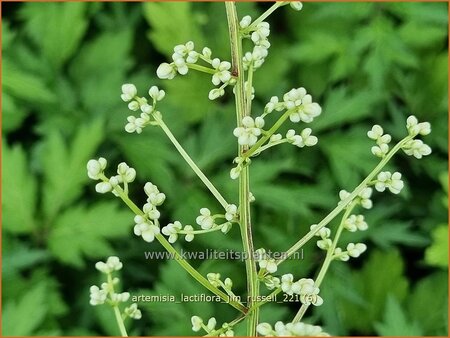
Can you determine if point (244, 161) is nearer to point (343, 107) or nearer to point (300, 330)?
point (300, 330)

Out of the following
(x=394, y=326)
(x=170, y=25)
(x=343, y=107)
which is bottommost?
(x=394, y=326)

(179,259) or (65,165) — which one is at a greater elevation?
(65,165)

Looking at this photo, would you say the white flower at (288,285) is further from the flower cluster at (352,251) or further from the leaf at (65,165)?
the leaf at (65,165)

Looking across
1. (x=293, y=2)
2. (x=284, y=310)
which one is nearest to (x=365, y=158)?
(x=284, y=310)

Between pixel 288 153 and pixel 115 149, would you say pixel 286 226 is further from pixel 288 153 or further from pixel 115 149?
pixel 115 149

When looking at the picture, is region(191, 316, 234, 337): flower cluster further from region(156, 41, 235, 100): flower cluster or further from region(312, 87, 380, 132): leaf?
region(312, 87, 380, 132): leaf

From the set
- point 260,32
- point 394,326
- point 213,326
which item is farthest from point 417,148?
point 394,326

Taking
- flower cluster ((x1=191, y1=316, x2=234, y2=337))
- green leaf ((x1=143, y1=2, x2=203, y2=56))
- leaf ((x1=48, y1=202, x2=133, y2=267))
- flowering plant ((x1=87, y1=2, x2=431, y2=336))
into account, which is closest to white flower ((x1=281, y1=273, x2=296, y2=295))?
flowering plant ((x1=87, y1=2, x2=431, y2=336))
